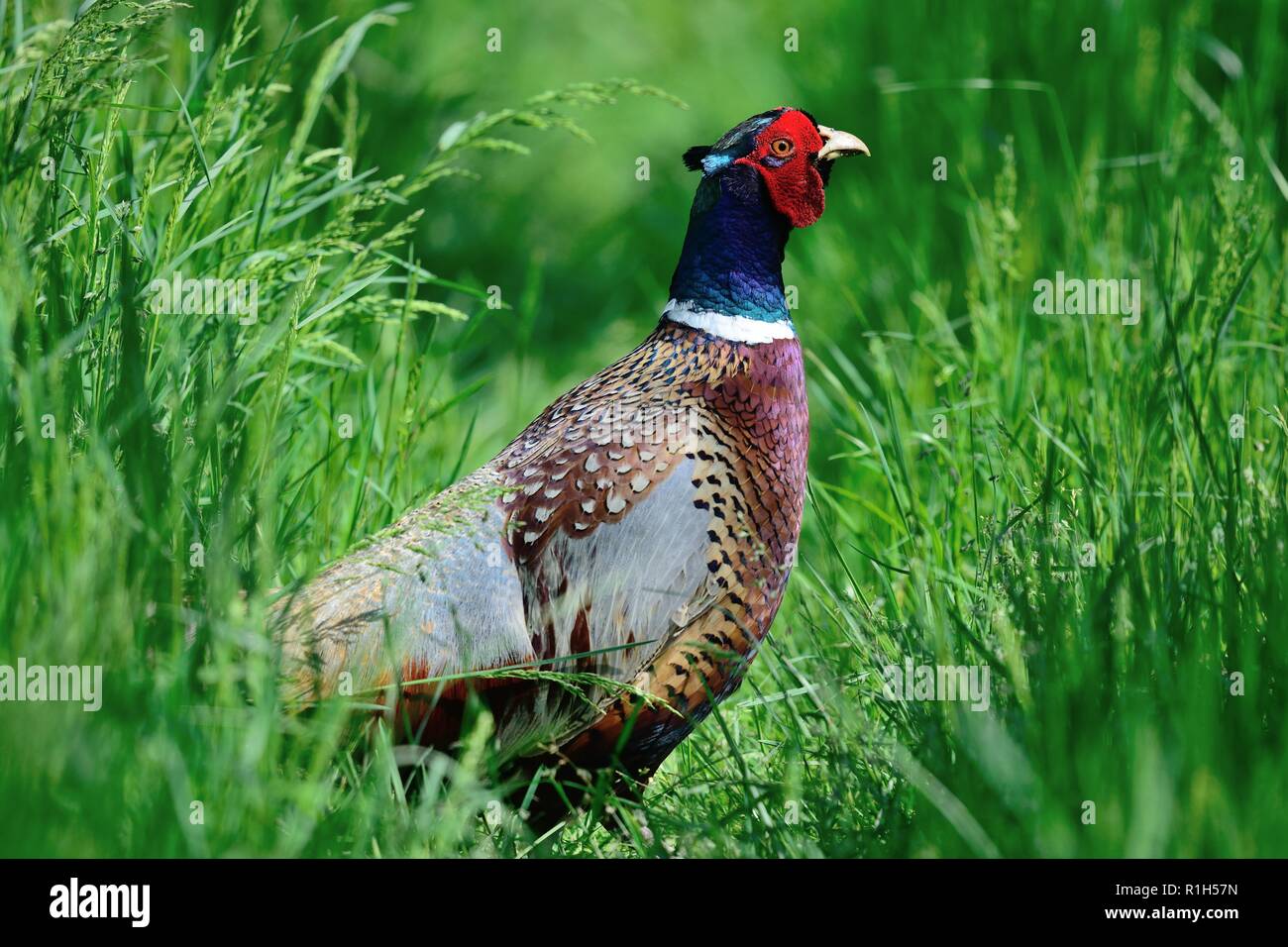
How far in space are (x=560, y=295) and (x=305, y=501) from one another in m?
3.23

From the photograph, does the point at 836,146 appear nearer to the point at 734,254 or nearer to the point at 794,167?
the point at 794,167

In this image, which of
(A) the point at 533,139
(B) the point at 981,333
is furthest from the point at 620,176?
(B) the point at 981,333

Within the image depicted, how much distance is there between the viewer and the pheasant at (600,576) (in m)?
2.72

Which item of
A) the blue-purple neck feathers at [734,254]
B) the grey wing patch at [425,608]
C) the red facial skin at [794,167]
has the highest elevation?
the red facial skin at [794,167]

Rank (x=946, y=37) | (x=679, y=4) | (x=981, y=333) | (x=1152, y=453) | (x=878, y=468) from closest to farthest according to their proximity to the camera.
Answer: (x=1152, y=453) < (x=878, y=468) < (x=981, y=333) < (x=946, y=37) < (x=679, y=4)

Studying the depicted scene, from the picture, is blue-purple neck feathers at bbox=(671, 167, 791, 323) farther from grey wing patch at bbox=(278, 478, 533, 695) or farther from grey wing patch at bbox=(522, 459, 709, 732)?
grey wing patch at bbox=(278, 478, 533, 695)

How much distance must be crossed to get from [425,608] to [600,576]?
1.15ft

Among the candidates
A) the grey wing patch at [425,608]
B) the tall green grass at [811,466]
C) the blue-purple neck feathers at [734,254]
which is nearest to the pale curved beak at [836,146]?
the blue-purple neck feathers at [734,254]

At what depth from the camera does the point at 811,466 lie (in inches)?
200

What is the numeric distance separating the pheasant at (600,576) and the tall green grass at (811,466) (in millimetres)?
120

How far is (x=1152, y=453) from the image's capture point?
323cm

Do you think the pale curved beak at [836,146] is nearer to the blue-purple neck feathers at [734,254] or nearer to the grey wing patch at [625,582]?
the blue-purple neck feathers at [734,254]

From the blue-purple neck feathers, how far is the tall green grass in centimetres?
31

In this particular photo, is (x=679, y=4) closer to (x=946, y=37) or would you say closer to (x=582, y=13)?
(x=582, y=13)
